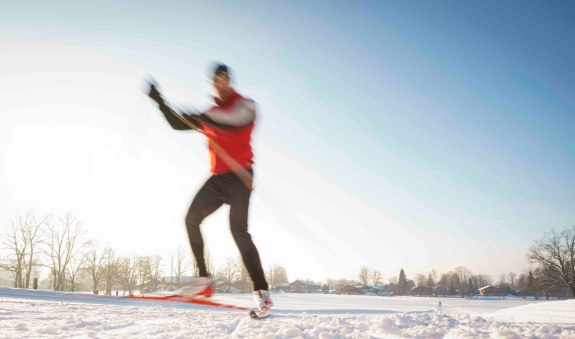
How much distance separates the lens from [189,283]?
3303 millimetres

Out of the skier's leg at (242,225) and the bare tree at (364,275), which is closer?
the skier's leg at (242,225)

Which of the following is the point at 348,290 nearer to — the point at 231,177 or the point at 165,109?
the point at 231,177

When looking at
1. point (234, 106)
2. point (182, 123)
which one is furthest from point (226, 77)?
point (182, 123)

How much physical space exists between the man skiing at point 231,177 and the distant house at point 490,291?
415ft

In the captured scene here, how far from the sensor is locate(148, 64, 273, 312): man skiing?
2949 mm

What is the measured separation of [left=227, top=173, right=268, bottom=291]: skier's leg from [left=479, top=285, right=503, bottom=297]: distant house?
127 metres

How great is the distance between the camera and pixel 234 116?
2.97 m

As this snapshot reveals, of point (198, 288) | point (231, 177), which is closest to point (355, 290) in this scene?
point (198, 288)

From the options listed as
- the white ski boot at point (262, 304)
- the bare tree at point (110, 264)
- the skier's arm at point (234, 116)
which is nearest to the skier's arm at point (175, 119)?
the skier's arm at point (234, 116)

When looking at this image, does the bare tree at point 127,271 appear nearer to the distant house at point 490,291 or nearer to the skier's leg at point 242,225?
the skier's leg at point 242,225

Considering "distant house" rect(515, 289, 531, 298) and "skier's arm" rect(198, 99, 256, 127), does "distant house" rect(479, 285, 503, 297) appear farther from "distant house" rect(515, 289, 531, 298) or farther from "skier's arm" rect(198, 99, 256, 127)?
"skier's arm" rect(198, 99, 256, 127)

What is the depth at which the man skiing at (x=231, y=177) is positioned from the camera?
2949 mm

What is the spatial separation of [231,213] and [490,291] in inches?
5090

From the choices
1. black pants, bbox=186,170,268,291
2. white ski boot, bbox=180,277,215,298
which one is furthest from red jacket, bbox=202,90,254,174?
white ski boot, bbox=180,277,215,298
